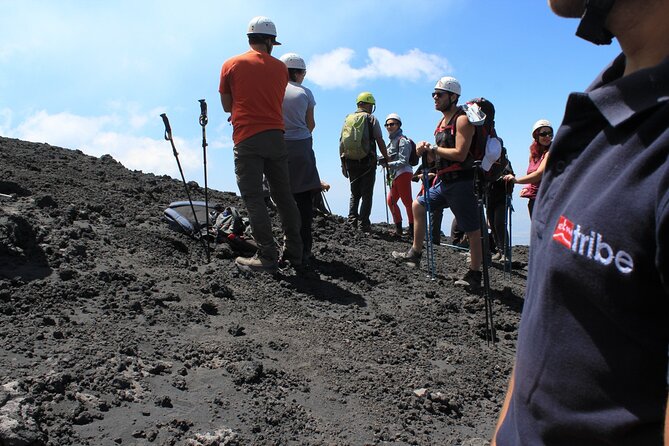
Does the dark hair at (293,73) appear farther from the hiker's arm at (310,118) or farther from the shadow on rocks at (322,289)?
the shadow on rocks at (322,289)

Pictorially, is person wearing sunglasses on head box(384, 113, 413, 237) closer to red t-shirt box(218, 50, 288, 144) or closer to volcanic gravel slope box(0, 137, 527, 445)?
volcanic gravel slope box(0, 137, 527, 445)

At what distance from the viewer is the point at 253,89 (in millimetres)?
6441

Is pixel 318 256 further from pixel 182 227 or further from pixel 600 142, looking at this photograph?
pixel 600 142

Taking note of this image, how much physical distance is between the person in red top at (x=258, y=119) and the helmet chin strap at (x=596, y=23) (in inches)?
212

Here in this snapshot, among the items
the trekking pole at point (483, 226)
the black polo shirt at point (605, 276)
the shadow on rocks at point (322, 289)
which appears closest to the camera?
the black polo shirt at point (605, 276)

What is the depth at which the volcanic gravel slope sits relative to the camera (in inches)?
158

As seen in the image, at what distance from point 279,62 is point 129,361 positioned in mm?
3532

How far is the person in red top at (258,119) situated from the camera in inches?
254

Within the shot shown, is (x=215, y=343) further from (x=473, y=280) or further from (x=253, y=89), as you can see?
(x=473, y=280)

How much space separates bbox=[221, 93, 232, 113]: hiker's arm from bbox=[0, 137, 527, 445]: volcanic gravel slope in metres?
1.81

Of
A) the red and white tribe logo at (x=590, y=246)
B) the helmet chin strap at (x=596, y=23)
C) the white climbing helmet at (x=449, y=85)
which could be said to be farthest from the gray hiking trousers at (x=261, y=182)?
the red and white tribe logo at (x=590, y=246)

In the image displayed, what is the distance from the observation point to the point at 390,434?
4.21m

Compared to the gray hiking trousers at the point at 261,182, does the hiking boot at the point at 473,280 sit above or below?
below

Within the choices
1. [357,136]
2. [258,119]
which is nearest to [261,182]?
[258,119]
